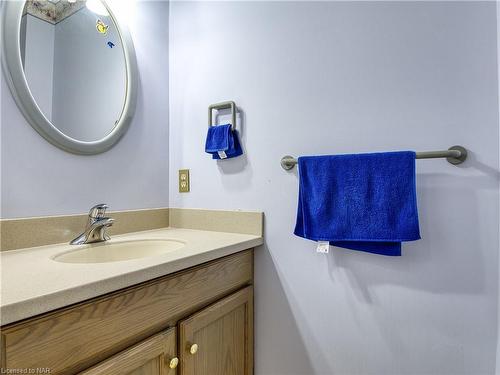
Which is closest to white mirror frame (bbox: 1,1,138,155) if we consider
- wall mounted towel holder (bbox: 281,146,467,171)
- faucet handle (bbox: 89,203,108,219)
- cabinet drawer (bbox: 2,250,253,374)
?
faucet handle (bbox: 89,203,108,219)

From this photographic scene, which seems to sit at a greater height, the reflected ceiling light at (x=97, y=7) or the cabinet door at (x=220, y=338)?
the reflected ceiling light at (x=97, y=7)

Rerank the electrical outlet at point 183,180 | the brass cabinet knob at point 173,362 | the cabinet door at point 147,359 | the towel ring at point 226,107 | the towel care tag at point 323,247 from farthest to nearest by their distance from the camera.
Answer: the electrical outlet at point 183,180, the towel ring at point 226,107, the towel care tag at point 323,247, the brass cabinet knob at point 173,362, the cabinet door at point 147,359

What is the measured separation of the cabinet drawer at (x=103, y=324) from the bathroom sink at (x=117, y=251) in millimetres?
226

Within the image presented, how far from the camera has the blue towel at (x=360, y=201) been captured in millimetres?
891

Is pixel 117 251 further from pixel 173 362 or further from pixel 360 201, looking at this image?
pixel 360 201

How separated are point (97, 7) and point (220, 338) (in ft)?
4.81

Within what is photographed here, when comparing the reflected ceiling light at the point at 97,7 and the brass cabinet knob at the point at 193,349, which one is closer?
the brass cabinet knob at the point at 193,349

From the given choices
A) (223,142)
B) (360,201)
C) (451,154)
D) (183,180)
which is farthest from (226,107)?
(451,154)

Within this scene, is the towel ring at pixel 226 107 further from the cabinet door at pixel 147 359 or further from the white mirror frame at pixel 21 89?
the cabinet door at pixel 147 359

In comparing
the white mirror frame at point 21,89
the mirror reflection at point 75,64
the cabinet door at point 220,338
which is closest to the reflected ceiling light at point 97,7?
the mirror reflection at point 75,64

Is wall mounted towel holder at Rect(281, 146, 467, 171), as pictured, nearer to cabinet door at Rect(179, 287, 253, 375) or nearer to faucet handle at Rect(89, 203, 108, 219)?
cabinet door at Rect(179, 287, 253, 375)

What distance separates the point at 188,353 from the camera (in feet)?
2.80

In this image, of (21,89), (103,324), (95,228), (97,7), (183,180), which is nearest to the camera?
(103,324)

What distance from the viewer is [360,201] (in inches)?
37.8
